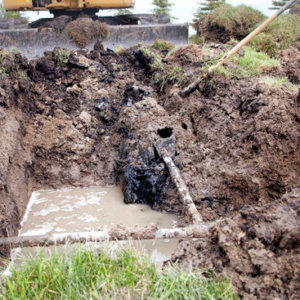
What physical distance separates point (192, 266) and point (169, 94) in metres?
3.90

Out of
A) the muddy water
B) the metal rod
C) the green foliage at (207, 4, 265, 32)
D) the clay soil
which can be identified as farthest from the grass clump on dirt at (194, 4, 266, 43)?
the muddy water

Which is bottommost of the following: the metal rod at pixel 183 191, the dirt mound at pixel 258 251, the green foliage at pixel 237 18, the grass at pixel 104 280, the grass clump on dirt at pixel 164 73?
the metal rod at pixel 183 191

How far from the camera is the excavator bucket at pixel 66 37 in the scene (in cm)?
848

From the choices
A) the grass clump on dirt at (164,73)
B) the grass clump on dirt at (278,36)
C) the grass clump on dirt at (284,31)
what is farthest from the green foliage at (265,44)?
the grass clump on dirt at (164,73)

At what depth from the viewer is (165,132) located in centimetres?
543

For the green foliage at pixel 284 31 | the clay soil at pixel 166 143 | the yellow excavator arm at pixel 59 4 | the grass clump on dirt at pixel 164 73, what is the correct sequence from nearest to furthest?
the clay soil at pixel 166 143
the grass clump on dirt at pixel 164 73
the green foliage at pixel 284 31
the yellow excavator arm at pixel 59 4

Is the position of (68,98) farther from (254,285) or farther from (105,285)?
(254,285)

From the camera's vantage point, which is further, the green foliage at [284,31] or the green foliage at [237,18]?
the green foliage at [237,18]

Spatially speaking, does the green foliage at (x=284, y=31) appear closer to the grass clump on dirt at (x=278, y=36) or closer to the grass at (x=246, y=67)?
the grass clump on dirt at (x=278, y=36)

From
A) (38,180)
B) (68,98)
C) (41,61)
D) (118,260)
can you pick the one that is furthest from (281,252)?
(41,61)

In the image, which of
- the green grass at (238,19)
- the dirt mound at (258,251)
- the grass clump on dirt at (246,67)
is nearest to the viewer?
Result: the dirt mound at (258,251)

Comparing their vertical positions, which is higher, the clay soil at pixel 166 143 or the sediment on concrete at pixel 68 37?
the sediment on concrete at pixel 68 37

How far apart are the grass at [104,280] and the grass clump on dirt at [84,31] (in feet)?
23.3

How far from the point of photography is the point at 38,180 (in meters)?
5.30
